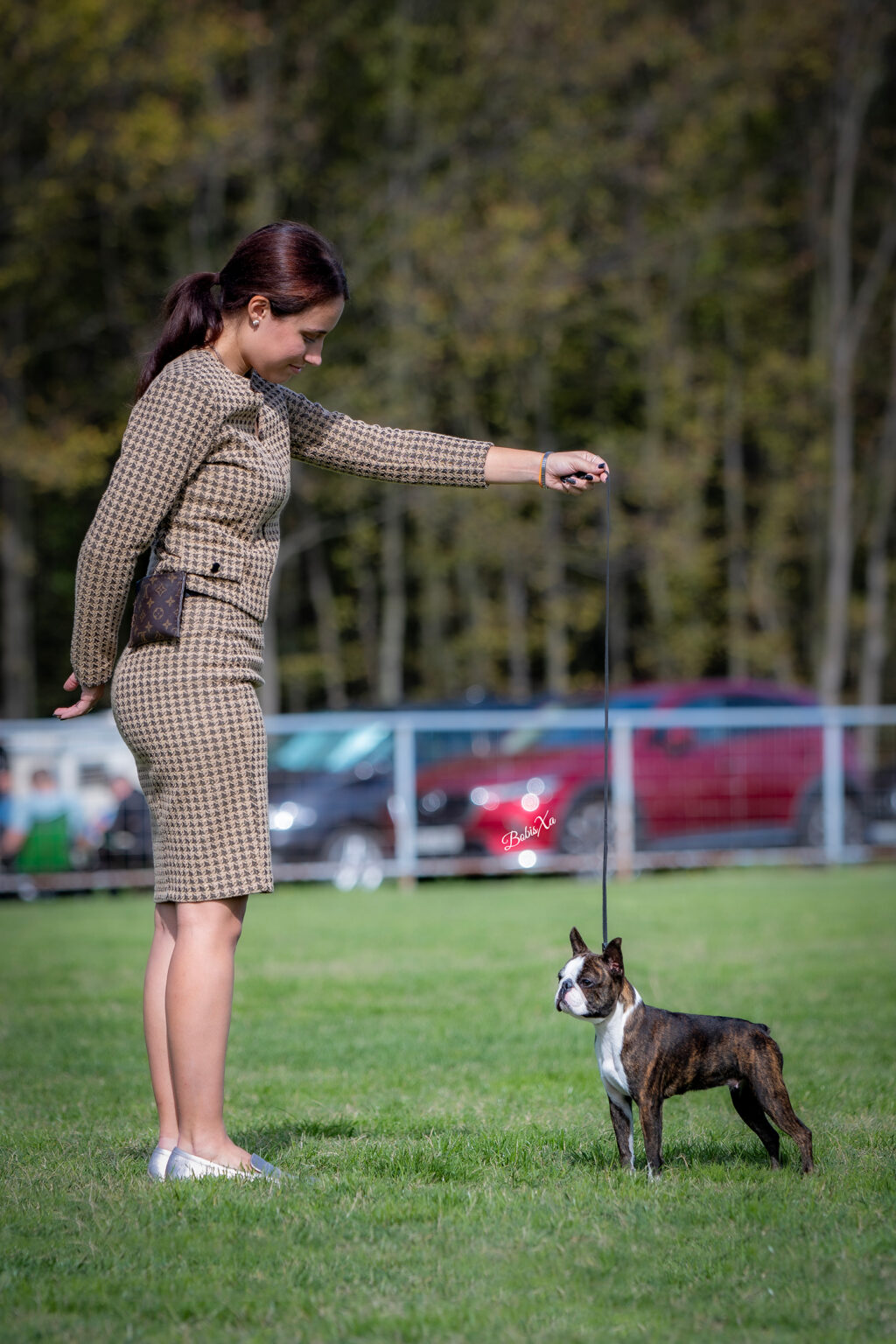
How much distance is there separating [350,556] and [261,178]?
26.1 feet

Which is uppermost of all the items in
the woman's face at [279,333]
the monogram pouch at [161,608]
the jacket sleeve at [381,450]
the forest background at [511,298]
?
the forest background at [511,298]

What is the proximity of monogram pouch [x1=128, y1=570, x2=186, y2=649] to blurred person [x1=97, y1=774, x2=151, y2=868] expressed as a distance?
31.8 feet

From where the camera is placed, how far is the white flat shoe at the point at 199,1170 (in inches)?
137

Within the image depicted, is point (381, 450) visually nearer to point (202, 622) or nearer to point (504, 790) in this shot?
point (202, 622)

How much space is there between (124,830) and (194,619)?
32.6ft

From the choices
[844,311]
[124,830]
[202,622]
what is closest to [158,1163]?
[202,622]

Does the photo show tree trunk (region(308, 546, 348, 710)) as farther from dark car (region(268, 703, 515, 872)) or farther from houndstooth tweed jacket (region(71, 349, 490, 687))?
houndstooth tweed jacket (region(71, 349, 490, 687))

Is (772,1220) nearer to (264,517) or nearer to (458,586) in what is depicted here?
(264,517)

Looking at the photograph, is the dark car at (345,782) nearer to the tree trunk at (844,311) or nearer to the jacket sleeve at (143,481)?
the jacket sleeve at (143,481)

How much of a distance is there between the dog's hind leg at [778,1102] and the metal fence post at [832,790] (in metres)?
11.3

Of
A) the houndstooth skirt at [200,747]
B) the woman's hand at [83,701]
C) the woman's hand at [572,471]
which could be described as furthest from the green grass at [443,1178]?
the woman's hand at [572,471]

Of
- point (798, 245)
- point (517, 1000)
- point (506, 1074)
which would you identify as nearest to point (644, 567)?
point (798, 245)

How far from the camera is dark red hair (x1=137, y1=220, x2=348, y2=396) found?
3516mm

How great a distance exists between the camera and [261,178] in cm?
2048
